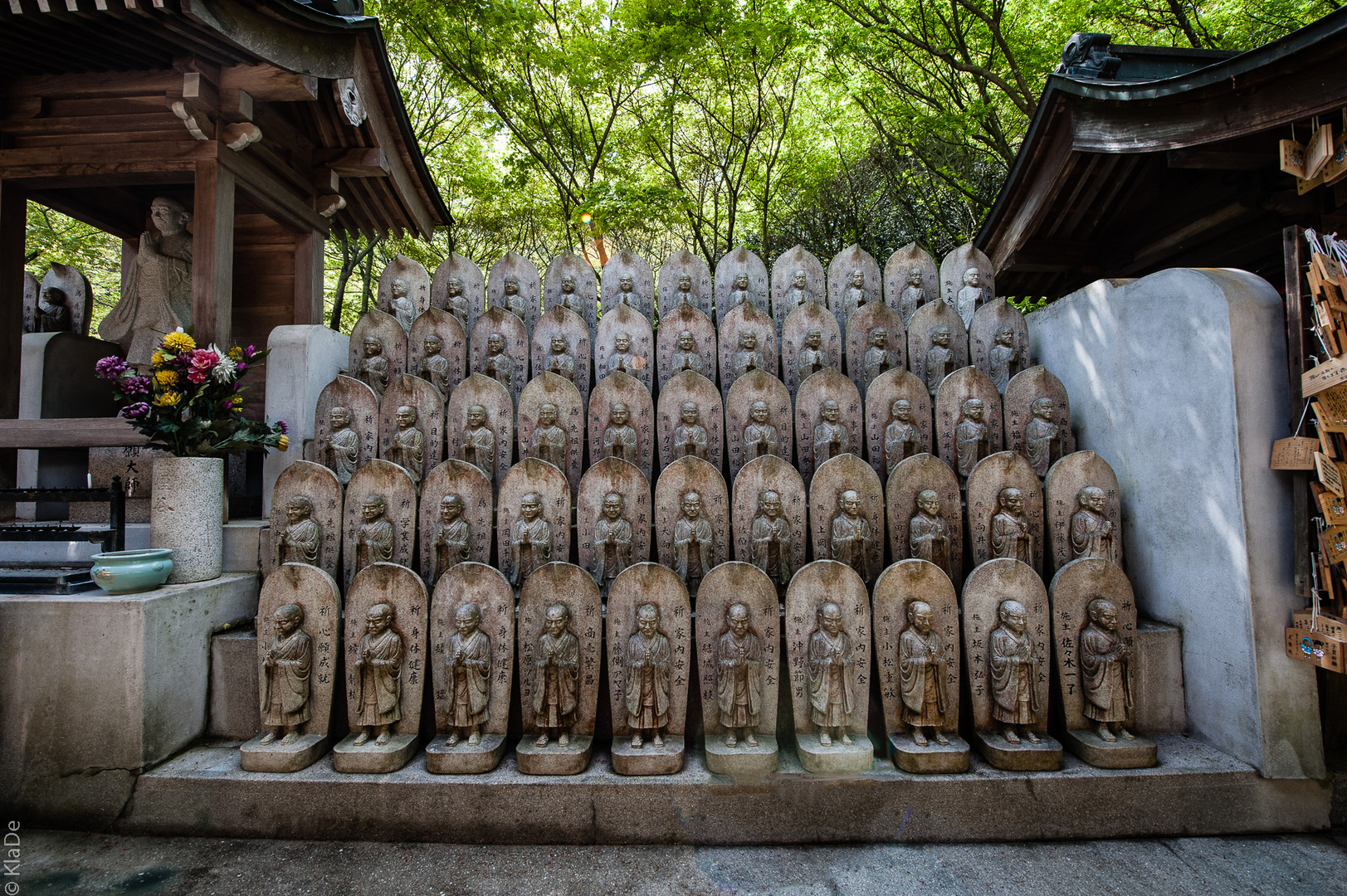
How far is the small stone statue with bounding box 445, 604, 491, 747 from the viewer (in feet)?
10.5

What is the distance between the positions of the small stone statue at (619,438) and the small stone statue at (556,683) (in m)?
1.68

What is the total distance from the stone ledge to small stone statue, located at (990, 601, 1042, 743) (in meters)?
0.25

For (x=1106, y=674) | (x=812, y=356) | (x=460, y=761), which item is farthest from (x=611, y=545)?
(x=1106, y=674)

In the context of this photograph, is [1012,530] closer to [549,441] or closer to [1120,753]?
[1120,753]

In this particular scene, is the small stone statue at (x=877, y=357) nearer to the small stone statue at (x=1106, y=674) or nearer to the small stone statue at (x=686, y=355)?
the small stone statue at (x=686, y=355)

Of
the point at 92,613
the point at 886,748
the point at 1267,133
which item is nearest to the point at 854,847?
the point at 886,748

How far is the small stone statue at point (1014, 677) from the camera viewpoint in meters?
3.18

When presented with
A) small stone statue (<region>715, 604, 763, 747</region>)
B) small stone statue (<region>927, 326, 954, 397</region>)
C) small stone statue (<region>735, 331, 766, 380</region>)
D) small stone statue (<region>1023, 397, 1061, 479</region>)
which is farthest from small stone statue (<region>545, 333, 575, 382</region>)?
small stone statue (<region>1023, 397, 1061, 479</region>)

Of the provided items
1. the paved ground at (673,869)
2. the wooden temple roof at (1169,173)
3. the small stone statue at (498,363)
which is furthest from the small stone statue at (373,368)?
the wooden temple roof at (1169,173)

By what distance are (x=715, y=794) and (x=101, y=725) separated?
327 centimetres

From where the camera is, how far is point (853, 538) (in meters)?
3.79

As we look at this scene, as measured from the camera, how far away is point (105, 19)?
4.00 metres

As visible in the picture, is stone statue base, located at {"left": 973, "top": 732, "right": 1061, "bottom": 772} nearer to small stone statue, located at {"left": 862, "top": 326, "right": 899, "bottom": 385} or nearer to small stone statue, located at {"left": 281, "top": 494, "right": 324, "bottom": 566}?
small stone statue, located at {"left": 862, "top": 326, "right": 899, "bottom": 385}

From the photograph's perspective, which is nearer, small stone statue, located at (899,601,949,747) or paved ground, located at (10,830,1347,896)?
paved ground, located at (10,830,1347,896)
